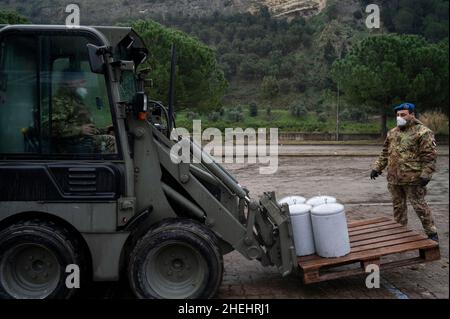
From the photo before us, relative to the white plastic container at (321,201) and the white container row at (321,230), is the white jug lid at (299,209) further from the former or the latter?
the white plastic container at (321,201)

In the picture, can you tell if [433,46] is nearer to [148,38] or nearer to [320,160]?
[320,160]

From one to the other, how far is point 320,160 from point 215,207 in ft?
51.6

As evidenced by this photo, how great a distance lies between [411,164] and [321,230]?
6.56 feet

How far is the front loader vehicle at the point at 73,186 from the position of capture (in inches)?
180


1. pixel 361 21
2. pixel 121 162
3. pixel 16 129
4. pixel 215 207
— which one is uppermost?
pixel 361 21

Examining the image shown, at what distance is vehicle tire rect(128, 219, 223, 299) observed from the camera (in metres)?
4.62

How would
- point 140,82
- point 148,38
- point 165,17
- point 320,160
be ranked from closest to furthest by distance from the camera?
point 140,82 → point 320,160 → point 148,38 → point 165,17

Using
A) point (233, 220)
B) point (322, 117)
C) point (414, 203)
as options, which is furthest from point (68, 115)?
point (322, 117)

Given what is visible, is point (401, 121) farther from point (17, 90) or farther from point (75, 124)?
point (17, 90)

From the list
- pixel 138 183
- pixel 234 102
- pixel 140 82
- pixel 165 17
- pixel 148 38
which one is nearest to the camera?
pixel 138 183

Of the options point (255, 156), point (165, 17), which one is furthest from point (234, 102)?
point (255, 156)

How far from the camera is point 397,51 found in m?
30.5

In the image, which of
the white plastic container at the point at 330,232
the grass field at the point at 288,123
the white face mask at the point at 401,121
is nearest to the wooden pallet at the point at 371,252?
the white plastic container at the point at 330,232

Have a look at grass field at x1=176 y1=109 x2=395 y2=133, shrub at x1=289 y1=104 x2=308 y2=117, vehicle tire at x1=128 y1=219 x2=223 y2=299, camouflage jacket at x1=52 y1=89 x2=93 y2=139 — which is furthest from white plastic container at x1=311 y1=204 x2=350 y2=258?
shrub at x1=289 y1=104 x2=308 y2=117
